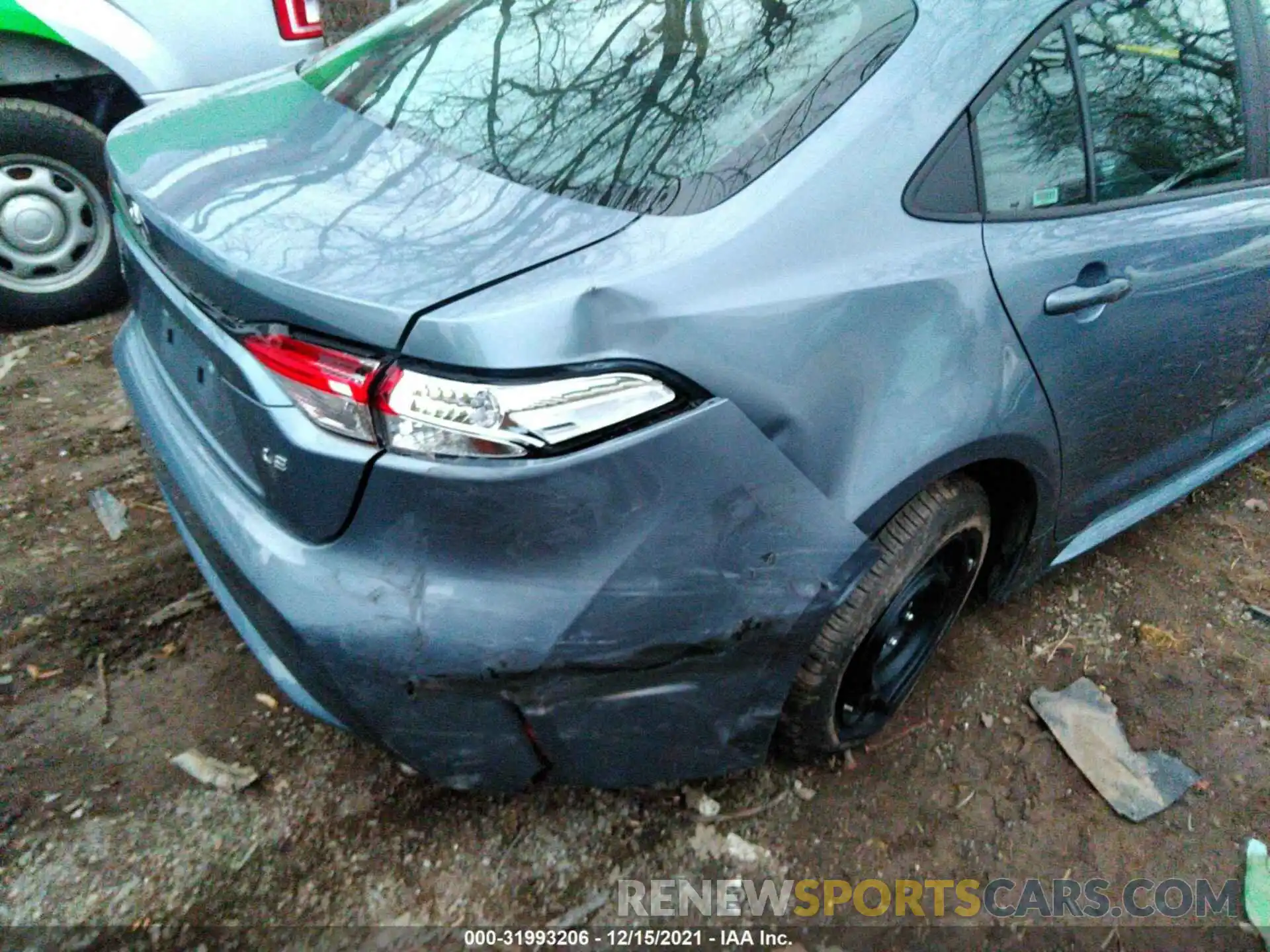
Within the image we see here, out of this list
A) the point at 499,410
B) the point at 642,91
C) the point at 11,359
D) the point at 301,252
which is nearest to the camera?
the point at 499,410

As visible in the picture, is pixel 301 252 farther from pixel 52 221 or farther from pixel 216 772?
pixel 52 221

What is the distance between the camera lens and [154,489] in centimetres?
286

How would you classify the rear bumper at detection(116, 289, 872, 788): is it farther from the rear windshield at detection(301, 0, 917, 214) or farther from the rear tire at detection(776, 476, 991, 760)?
the rear windshield at detection(301, 0, 917, 214)

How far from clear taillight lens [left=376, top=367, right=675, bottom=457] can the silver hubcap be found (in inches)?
113

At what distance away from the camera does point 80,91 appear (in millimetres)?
3701

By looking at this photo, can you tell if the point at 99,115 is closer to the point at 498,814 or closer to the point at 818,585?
the point at 498,814

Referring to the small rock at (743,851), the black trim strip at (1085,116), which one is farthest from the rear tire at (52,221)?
the black trim strip at (1085,116)

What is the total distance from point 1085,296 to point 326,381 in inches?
57.1

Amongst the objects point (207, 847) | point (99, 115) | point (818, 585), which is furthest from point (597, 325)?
point (99, 115)

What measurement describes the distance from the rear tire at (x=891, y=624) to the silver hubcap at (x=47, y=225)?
3221 millimetres

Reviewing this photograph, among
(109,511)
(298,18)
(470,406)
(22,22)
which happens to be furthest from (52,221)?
(470,406)

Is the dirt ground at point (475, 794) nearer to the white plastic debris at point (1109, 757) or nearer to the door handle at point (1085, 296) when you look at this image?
the white plastic debris at point (1109, 757)

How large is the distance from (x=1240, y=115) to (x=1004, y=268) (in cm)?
100

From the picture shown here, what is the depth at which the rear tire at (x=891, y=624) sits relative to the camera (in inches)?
73.1
